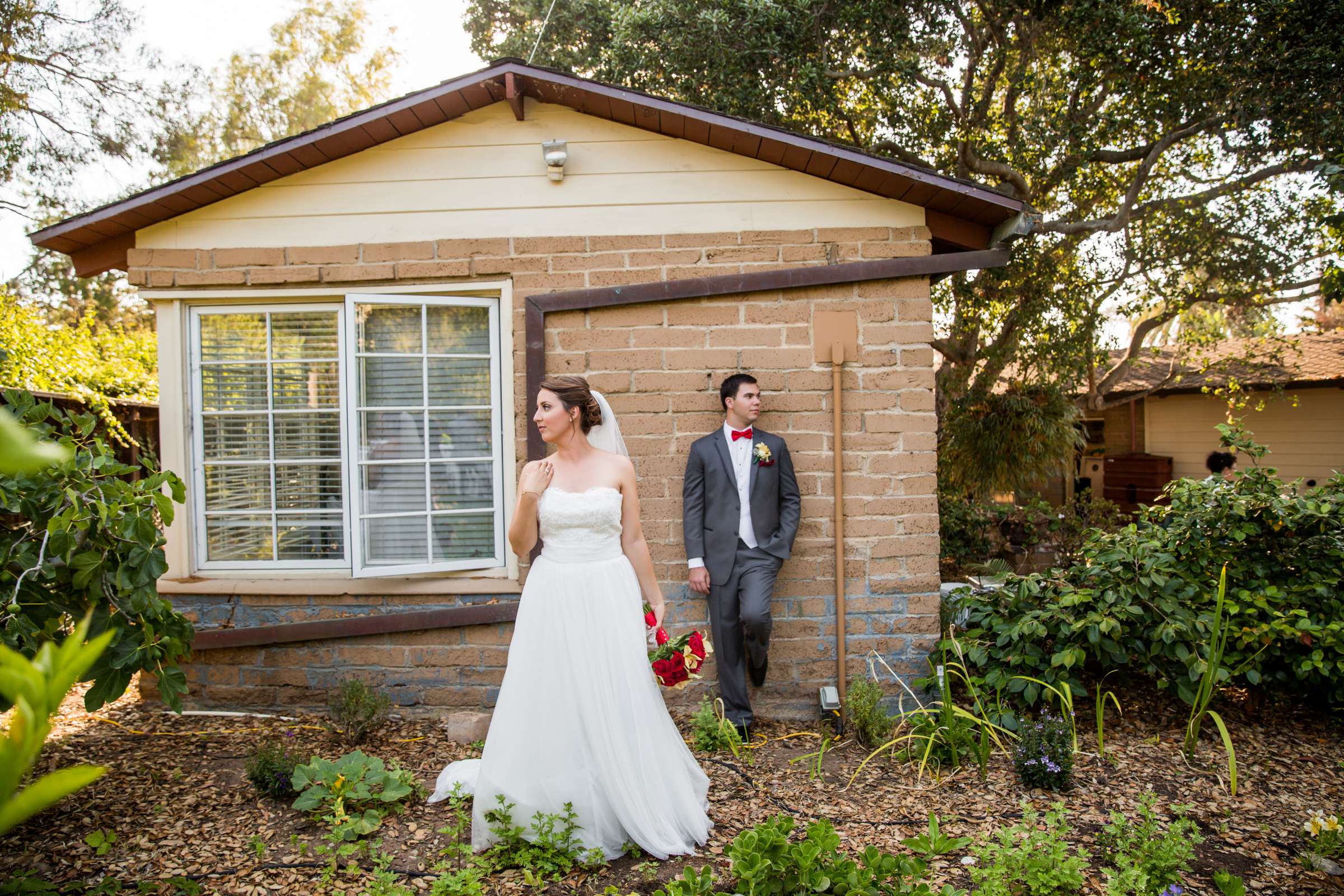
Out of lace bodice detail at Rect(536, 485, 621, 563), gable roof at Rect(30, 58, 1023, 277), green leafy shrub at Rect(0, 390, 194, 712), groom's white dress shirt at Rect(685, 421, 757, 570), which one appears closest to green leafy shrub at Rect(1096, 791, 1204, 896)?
groom's white dress shirt at Rect(685, 421, 757, 570)

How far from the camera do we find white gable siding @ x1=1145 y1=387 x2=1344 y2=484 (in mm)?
14023

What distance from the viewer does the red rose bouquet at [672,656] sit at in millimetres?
3604

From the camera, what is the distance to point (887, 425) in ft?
15.6

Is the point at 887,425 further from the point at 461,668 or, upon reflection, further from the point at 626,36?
the point at 626,36

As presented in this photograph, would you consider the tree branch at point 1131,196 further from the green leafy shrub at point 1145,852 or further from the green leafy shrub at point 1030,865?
the green leafy shrub at point 1030,865

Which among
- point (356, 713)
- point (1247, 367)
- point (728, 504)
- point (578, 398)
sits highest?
point (1247, 367)

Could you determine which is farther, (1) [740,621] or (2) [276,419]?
(2) [276,419]

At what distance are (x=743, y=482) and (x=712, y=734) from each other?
1.39 metres

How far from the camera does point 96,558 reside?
3.40m

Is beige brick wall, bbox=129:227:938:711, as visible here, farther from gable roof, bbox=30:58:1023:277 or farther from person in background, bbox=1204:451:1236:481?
person in background, bbox=1204:451:1236:481

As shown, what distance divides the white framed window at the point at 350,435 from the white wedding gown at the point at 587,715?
1.60m

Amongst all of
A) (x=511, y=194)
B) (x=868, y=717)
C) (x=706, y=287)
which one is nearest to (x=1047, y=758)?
(x=868, y=717)

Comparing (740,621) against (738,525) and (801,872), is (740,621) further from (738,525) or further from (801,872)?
(801,872)

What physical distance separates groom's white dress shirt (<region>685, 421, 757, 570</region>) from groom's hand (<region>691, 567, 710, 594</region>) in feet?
0.07
